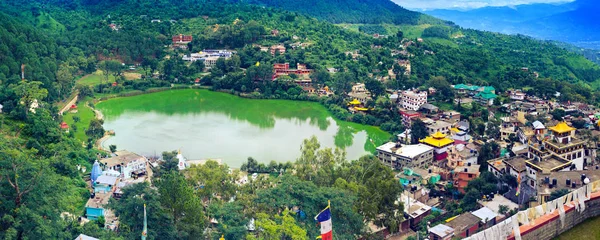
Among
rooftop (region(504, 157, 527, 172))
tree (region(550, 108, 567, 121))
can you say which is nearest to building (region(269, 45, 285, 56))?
tree (region(550, 108, 567, 121))

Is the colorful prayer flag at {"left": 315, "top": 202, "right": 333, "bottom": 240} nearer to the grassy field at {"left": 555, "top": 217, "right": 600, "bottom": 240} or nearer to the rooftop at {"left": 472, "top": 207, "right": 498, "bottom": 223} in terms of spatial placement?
the rooftop at {"left": 472, "top": 207, "right": 498, "bottom": 223}

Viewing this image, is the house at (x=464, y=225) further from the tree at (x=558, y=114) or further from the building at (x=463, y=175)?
the tree at (x=558, y=114)

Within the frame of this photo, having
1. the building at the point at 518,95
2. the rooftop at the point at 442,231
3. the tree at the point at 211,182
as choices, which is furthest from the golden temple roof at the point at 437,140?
the building at the point at 518,95

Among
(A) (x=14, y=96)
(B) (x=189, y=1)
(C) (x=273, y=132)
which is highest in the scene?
(B) (x=189, y=1)

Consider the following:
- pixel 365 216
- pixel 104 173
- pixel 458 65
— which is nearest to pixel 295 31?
pixel 458 65

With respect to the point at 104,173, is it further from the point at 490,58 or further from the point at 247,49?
the point at 490,58
